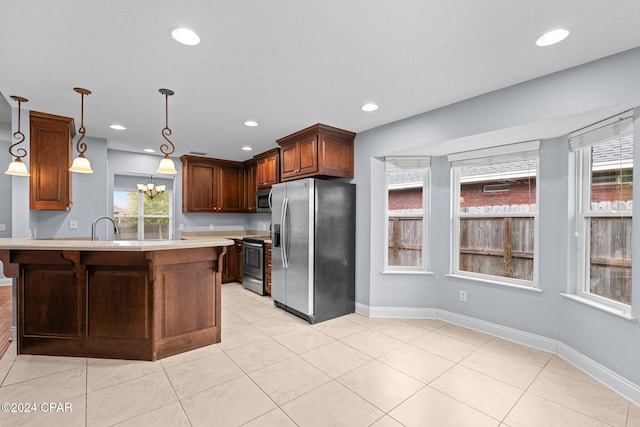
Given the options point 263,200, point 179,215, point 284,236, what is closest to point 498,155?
point 284,236

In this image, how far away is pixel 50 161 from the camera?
11.1 feet

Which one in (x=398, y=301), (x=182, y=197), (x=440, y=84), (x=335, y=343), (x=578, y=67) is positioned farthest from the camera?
(x=182, y=197)

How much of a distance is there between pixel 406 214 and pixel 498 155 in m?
1.25

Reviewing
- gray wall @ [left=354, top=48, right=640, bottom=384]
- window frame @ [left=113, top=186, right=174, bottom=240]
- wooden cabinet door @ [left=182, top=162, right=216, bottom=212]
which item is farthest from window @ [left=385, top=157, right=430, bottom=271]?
window frame @ [left=113, top=186, right=174, bottom=240]

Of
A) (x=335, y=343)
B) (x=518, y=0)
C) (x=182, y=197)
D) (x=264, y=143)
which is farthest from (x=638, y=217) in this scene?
(x=182, y=197)

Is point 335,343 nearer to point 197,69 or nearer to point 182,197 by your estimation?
point 197,69

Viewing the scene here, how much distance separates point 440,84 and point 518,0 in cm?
101

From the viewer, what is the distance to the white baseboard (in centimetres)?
219

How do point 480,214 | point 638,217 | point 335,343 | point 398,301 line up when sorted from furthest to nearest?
1. point 398,301
2. point 480,214
3. point 335,343
4. point 638,217

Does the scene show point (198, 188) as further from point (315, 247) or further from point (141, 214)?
point (315, 247)

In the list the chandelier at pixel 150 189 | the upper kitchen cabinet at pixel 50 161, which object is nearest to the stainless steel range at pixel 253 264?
the chandelier at pixel 150 189

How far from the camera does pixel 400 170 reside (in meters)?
3.96

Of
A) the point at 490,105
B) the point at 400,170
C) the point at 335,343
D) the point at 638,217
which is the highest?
the point at 490,105

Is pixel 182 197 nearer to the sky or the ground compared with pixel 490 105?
nearer to the ground
